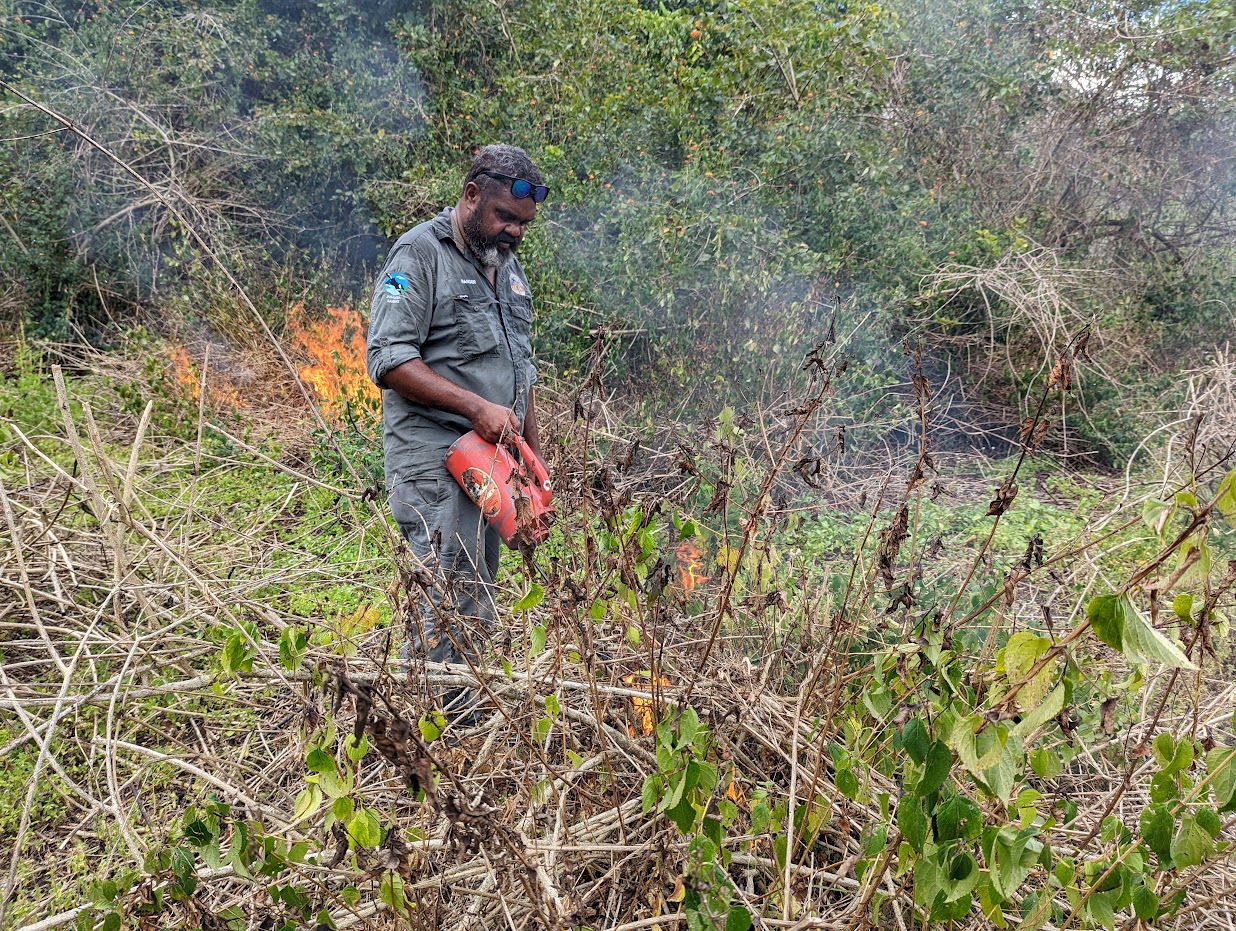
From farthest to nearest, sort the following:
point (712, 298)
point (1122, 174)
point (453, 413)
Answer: point (1122, 174), point (712, 298), point (453, 413)

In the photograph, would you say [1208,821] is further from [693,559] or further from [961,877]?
[693,559]

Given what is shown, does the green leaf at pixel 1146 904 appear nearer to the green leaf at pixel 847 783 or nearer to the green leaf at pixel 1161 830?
the green leaf at pixel 1161 830

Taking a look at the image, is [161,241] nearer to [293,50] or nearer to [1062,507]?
[293,50]

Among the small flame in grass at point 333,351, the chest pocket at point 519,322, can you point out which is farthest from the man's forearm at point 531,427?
the small flame in grass at point 333,351

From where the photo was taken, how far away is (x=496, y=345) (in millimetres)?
2846

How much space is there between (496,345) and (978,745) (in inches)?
85.7

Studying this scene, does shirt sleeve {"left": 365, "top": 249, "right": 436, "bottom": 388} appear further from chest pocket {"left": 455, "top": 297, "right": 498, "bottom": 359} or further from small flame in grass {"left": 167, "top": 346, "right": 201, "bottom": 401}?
small flame in grass {"left": 167, "top": 346, "right": 201, "bottom": 401}

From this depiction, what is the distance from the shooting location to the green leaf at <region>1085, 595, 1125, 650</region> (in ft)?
3.02

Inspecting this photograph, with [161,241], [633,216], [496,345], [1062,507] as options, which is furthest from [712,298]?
[161,241]

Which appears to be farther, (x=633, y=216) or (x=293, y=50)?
(x=293, y=50)

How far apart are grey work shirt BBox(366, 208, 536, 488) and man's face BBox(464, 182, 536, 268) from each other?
0.07 meters

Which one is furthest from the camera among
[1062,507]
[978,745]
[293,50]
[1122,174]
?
[293,50]

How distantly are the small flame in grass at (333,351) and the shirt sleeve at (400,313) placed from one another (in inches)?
126

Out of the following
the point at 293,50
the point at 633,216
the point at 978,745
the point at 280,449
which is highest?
the point at 293,50
